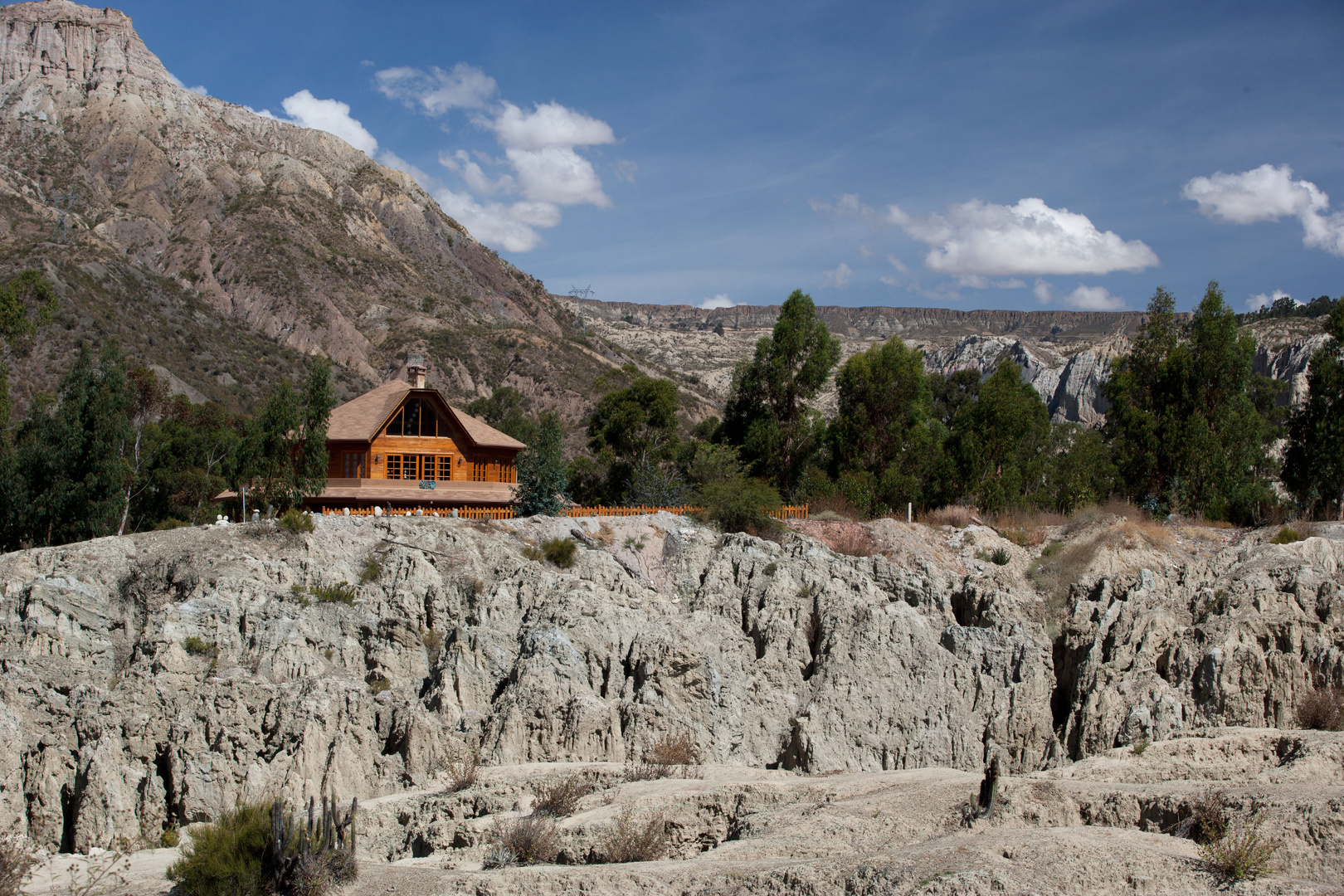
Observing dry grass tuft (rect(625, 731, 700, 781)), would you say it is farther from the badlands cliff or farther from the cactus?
the cactus

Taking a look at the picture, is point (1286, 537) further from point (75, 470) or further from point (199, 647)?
point (75, 470)

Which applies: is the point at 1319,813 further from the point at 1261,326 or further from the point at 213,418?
the point at 1261,326

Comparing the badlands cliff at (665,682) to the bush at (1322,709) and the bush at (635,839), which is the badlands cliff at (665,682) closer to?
the bush at (635,839)

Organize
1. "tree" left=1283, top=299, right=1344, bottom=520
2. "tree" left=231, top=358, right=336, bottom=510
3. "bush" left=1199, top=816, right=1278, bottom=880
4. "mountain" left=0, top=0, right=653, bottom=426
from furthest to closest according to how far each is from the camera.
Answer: "mountain" left=0, top=0, right=653, bottom=426 < "tree" left=1283, top=299, right=1344, bottom=520 < "tree" left=231, top=358, right=336, bottom=510 < "bush" left=1199, top=816, right=1278, bottom=880

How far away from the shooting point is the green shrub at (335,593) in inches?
815

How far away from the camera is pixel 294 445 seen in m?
28.8

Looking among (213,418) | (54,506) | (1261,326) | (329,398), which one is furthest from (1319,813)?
(1261,326)

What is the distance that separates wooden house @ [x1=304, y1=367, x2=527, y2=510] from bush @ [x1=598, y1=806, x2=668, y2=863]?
58.4 feet

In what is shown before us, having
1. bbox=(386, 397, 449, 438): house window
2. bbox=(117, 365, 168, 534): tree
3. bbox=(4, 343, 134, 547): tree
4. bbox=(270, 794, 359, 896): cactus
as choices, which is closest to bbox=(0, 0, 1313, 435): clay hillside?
bbox=(117, 365, 168, 534): tree

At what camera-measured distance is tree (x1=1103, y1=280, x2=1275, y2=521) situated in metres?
31.3

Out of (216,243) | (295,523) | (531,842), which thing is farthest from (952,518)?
(216,243)

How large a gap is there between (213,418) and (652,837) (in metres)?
43.7

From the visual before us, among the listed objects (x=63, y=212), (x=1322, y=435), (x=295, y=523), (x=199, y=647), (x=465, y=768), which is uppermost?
(x=63, y=212)

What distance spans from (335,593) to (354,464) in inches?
454
